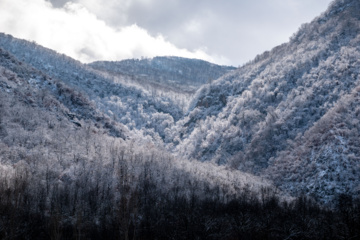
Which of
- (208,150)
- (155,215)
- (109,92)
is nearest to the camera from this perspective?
(155,215)

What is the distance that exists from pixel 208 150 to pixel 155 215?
73749mm

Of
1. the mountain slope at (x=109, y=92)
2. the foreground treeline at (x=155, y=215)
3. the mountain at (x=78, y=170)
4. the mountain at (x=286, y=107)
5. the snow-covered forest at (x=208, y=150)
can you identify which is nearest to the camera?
the foreground treeline at (x=155, y=215)

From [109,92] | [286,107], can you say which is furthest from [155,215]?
[109,92]

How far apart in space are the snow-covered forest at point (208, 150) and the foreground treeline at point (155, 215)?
40 centimetres

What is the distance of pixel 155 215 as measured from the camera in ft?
192

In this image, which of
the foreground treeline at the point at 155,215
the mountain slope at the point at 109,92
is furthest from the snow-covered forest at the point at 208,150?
the mountain slope at the point at 109,92

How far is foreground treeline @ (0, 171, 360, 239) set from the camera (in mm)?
38016

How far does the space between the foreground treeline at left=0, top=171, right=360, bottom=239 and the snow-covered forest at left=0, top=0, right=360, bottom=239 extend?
403mm

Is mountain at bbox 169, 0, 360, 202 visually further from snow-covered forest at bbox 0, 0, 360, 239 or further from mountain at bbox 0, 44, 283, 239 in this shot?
mountain at bbox 0, 44, 283, 239

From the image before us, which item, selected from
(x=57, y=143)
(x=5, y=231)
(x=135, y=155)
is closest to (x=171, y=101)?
(x=135, y=155)

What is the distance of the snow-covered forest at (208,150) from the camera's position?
52.3 metres

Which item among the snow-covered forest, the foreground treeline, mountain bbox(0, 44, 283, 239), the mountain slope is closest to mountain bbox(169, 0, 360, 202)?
the snow-covered forest

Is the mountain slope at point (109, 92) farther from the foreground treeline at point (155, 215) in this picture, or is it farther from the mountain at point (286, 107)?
the foreground treeline at point (155, 215)

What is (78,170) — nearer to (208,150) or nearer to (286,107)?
(208,150)
